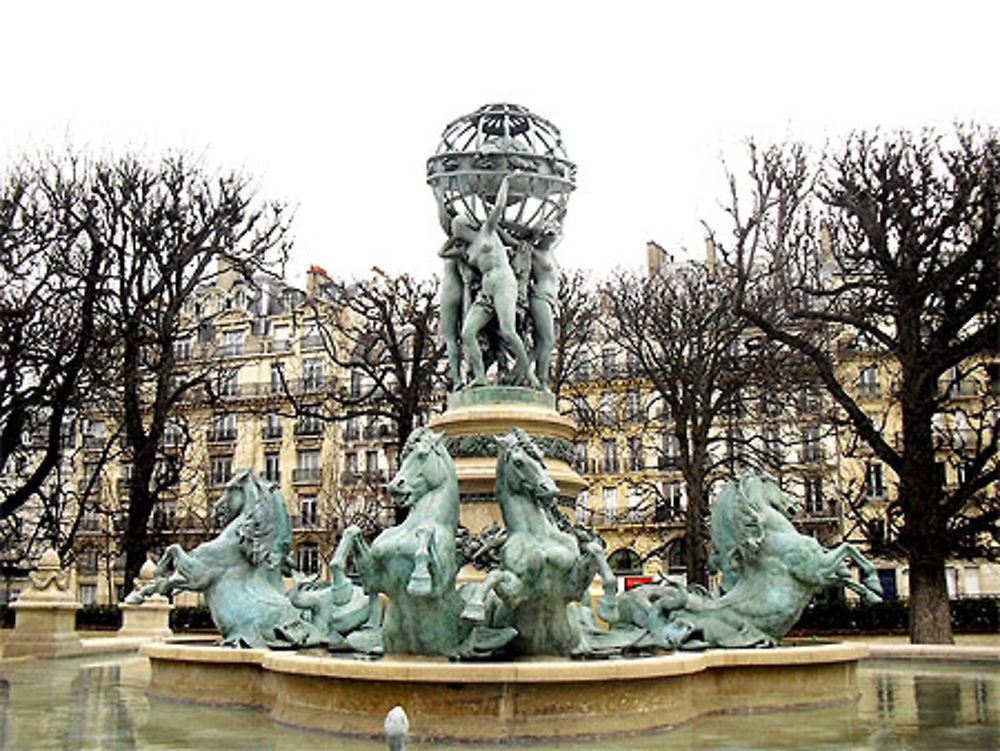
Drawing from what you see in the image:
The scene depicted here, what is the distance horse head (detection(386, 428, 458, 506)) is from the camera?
866 cm

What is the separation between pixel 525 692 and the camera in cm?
766

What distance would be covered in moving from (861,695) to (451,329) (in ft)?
21.5

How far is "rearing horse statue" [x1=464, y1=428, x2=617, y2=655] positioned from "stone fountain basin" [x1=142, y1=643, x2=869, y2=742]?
219mm

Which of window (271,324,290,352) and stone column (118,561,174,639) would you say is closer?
stone column (118,561,174,639)

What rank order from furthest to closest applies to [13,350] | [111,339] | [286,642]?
[111,339] < [13,350] < [286,642]

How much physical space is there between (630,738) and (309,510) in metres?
50.9

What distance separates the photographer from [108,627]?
3209 centimetres

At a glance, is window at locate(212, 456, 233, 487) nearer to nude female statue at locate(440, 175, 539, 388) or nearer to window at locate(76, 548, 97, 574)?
window at locate(76, 548, 97, 574)

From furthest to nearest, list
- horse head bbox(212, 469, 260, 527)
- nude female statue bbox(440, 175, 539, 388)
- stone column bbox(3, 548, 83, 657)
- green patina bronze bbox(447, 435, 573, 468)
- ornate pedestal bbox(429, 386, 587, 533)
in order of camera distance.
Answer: stone column bbox(3, 548, 83, 657) → nude female statue bbox(440, 175, 539, 388) → green patina bronze bbox(447, 435, 573, 468) → ornate pedestal bbox(429, 386, 587, 533) → horse head bbox(212, 469, 260, 527)

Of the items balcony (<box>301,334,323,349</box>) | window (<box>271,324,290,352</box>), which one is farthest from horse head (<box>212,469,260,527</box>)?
window (<box>271,324,290,352</box>)

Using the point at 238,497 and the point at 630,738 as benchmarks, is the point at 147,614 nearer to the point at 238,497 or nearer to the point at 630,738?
the point at 238,497

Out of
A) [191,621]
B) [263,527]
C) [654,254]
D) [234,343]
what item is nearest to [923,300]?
[263,527]

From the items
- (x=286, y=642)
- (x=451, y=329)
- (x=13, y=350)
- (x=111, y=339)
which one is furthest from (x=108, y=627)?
(x=286, y=642)

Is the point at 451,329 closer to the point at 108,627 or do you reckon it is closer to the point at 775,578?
the point at 775,578
